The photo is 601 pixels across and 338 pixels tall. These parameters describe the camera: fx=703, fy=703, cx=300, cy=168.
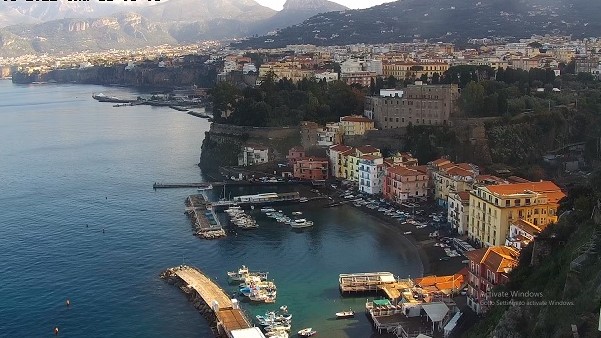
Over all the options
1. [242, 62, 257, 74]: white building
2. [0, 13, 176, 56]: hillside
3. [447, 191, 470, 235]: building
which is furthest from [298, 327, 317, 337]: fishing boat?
[0, 13, 176, 56]: hillside

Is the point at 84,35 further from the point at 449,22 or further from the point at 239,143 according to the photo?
the point at 239,143

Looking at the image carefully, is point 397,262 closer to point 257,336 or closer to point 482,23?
point 257,336

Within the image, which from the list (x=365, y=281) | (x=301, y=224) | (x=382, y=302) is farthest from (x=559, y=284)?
(x=301, y=224)

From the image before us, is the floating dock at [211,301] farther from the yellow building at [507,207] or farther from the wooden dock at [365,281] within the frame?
the yellow building at [507,207]

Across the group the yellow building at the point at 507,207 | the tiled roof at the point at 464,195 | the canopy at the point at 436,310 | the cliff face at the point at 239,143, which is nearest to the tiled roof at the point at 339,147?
the cliff face at the point at 239,143

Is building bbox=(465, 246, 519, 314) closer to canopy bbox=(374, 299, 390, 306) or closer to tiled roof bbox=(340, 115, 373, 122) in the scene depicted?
canopy bbox=(374, 299, 390, 306)

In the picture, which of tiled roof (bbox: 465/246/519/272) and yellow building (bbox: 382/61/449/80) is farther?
yellow building (bbox: 382/61/449/80)
